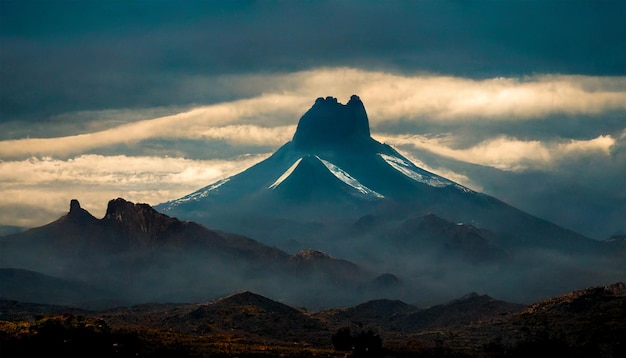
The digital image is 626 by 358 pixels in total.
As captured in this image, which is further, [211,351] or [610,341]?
[610,341]

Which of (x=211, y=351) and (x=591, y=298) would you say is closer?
(x=211, y=351)

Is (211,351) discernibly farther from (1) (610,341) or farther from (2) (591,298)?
(2) (591,298)

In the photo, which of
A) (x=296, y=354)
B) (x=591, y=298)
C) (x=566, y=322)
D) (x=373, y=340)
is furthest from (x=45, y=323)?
(x=591, y=298)

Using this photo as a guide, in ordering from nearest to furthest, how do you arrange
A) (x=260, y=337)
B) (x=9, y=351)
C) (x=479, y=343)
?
1. (x=9, y=351)
2. (x=479, y=343)
3. (x=260, y=337)

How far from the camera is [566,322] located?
18525 centimetres

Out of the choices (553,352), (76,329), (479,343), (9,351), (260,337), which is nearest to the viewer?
(9,351)

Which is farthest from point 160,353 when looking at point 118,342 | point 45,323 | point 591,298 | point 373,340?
point 591,298

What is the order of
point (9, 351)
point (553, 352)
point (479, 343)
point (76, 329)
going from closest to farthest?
point (9, 351)
point (76, 329)
point (553, 352)
point (479, 343)

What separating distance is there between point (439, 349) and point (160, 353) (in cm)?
4214

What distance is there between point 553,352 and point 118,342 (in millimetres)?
59555

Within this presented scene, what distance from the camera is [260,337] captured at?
198250 millimetres

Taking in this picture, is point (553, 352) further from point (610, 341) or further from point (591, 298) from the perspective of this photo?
point (591, 298)

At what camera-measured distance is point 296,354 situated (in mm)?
150375

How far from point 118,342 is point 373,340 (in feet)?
122
